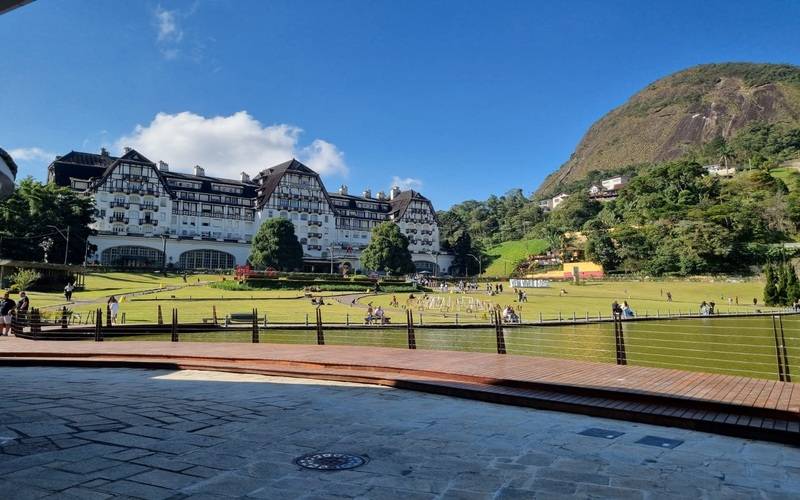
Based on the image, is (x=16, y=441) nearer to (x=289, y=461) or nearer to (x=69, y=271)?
(x=289, y=461)

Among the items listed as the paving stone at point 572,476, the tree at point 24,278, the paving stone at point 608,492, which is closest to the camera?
the paving stone at point 608,492

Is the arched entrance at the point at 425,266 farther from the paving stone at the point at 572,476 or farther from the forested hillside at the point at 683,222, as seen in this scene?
the paving stone at the point at 572,476

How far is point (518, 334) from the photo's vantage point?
77.0 feet

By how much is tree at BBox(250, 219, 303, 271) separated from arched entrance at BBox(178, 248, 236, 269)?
7991 mm

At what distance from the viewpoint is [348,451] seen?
4.79m

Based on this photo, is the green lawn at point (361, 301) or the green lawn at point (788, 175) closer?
the green lawn at point (361, 301)

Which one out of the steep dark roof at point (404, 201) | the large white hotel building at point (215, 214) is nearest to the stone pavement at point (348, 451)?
the large white hotel building at point (215, 214)

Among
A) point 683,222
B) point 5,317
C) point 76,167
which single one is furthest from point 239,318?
point 683,222

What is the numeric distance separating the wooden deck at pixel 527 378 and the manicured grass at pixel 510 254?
10066cm

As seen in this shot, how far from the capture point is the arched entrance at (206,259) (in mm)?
79500

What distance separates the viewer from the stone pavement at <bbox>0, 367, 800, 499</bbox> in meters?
3.79

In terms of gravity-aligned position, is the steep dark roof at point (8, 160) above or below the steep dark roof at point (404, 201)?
below

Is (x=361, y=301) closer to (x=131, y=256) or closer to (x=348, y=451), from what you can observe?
(x=348, y=451)

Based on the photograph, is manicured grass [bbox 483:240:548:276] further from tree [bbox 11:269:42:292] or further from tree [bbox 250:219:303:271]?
tree [bbox 11:269:42:292]
